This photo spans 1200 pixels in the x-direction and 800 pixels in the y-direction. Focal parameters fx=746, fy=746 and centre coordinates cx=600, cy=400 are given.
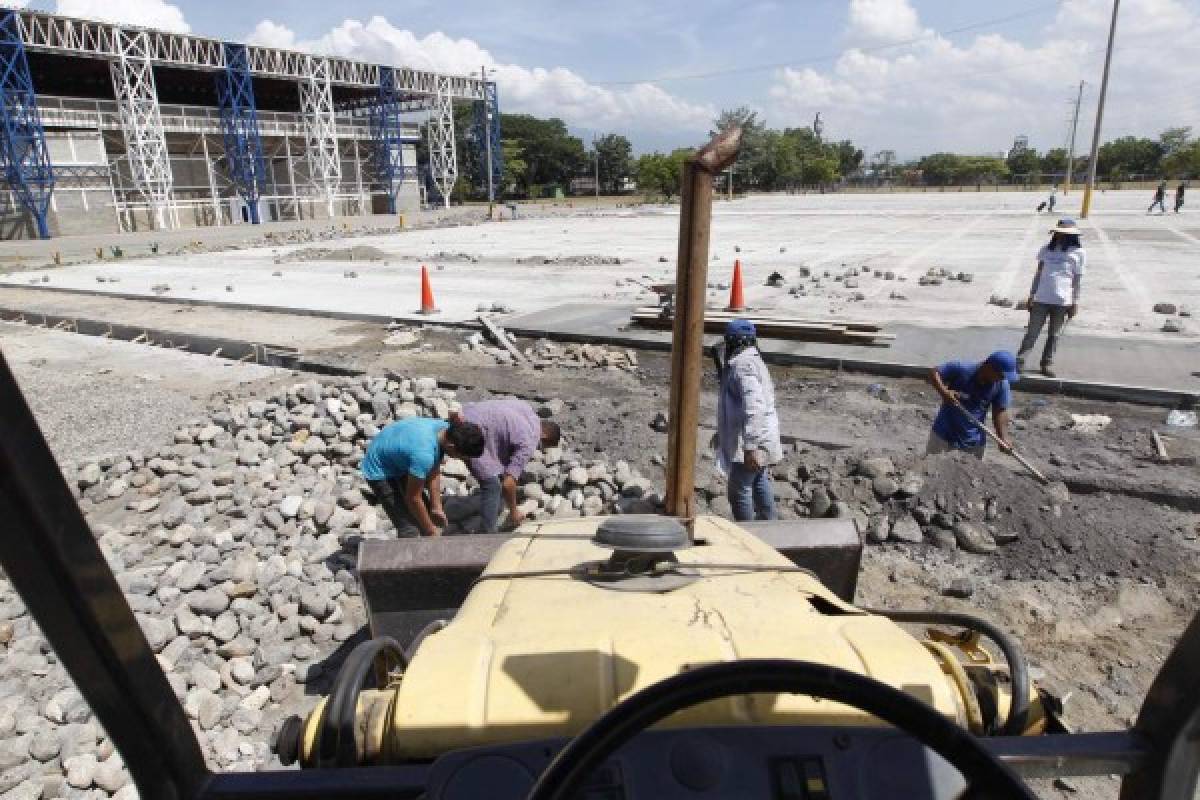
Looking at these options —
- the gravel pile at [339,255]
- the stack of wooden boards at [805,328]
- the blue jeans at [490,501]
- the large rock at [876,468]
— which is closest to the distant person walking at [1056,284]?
the stack of wooden boards at [805,328]

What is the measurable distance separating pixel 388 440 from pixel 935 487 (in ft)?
12.9

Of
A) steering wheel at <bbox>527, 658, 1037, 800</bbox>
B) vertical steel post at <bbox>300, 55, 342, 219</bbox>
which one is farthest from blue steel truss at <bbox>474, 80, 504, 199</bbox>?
steering wheel at <bbox>527, 658, 1037, 800</bbox>

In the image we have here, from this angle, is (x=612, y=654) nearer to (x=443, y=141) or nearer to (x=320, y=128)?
(x=320, y=128)

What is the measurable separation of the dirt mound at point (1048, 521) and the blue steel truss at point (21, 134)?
38510 mm

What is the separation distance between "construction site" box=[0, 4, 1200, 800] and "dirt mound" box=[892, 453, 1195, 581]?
0.07 ft

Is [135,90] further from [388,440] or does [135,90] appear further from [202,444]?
[388,440]

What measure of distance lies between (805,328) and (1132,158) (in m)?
82.9

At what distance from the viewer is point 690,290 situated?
2369 millimetres

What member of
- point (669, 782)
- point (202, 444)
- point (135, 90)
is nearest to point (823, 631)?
point (669, 782)

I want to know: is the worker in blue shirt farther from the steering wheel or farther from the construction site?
the steering wheel

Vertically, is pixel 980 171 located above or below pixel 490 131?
below

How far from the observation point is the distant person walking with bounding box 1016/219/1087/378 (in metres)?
8.03

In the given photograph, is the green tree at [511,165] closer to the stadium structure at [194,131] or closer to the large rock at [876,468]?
the stadium structure at [194,131]

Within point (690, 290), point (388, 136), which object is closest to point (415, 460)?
point (690, 290)
